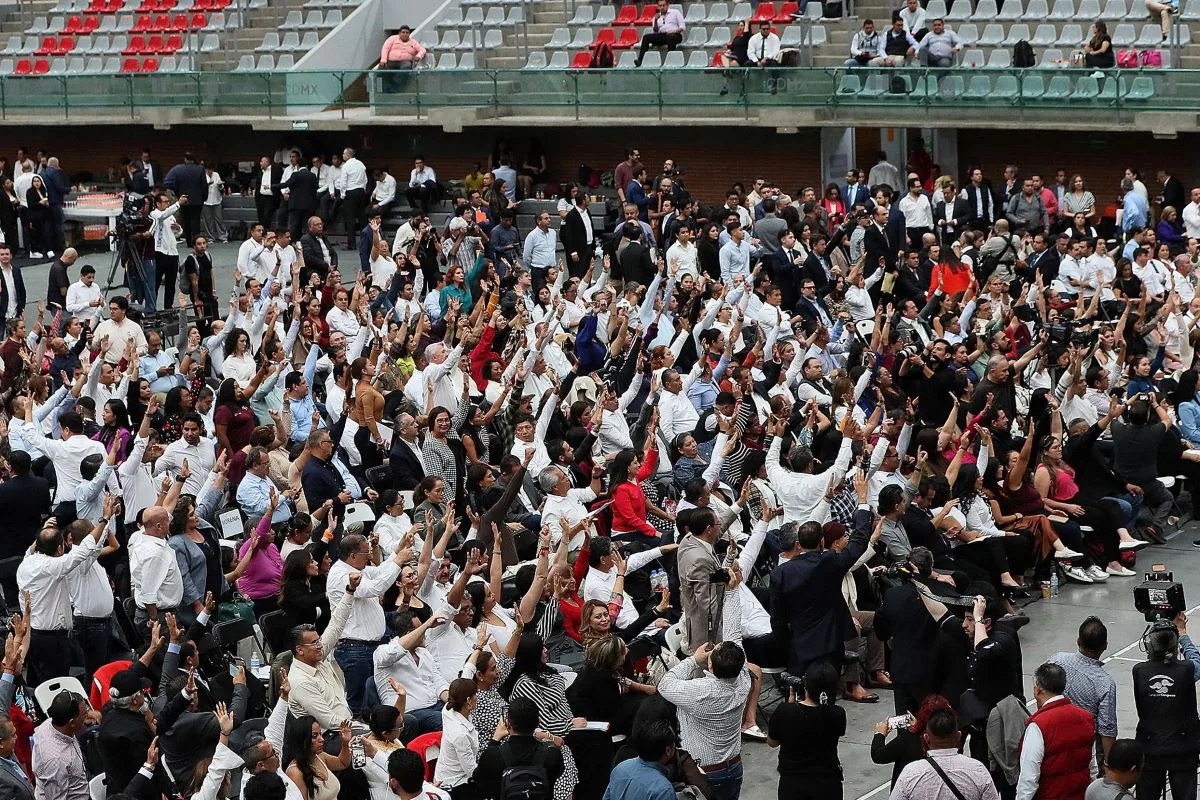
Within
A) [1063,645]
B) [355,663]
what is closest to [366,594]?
[355,663]

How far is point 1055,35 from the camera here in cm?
2703

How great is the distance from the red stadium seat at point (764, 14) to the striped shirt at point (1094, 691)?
68.2 ft

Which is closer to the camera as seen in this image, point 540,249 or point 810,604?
point 810,604

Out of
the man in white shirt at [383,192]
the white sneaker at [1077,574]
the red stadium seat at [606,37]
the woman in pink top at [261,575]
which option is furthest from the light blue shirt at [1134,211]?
the woman in pink top at [261,575]

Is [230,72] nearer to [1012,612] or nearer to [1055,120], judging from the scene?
[1055,120]

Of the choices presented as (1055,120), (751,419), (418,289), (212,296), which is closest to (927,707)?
(751,419)

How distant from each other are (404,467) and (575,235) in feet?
33.5

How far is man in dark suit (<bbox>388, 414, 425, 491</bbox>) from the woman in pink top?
5.58ft

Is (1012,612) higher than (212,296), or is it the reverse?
(212,296)

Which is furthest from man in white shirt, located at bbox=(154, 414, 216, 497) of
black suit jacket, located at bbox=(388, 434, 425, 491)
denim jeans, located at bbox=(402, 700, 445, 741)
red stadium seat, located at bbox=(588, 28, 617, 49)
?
red stadium seat, located at bbox=(588, 28, 617, 49)

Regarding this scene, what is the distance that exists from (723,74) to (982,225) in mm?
5275

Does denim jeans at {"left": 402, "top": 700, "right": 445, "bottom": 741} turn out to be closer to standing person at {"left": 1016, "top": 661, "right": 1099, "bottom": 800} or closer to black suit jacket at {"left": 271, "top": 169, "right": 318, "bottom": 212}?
standing person at {"left": 1016, "top": 661, "right": 1099, "bottom": 800}

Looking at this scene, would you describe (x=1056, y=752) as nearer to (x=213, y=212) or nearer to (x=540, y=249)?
(x=540, y=249)

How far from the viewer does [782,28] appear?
28.9 m
